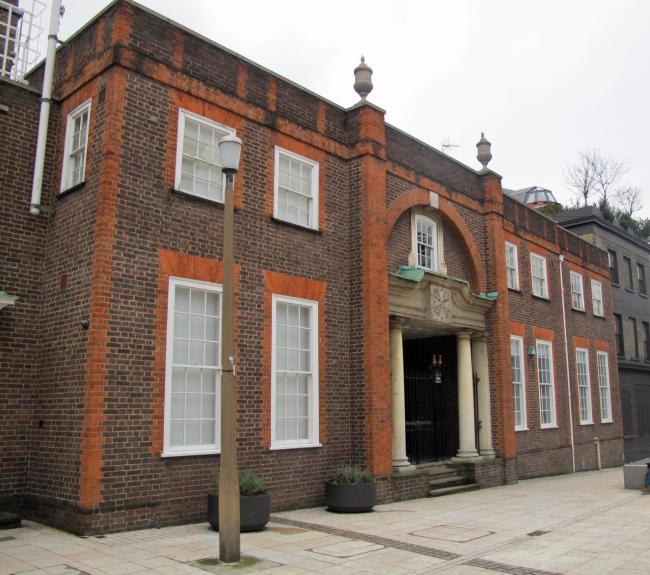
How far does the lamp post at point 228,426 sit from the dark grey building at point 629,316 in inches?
901

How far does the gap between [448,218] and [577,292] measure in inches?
381

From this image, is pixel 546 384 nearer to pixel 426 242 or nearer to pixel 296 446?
pixel 426 242

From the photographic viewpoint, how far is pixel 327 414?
41.4 ft

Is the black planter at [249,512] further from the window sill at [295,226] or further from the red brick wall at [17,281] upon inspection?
the window sill at [295,226]

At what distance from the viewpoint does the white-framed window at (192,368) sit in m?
10.2

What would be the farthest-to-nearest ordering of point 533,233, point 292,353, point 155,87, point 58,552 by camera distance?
point 533,233 < point 292,353 < point 155,87 < point 58,552

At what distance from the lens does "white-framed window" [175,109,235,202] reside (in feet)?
35.9

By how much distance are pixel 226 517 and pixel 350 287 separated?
692 centimetres

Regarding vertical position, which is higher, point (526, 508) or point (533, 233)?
point (533, 233)

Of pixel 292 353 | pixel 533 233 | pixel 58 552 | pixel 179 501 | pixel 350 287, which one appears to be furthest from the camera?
pixel 533 233

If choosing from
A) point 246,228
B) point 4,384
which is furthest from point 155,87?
point 4,384

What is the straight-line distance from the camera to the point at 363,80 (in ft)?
47.1

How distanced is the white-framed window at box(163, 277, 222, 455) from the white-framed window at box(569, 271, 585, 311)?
1666 centimetres

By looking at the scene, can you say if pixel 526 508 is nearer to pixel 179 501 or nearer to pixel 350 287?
pixel 350 287
